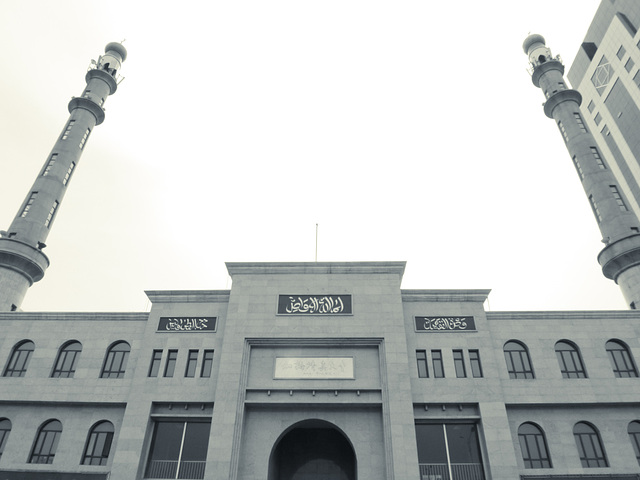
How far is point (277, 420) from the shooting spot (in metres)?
23.9

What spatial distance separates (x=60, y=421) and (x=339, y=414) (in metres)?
15.1

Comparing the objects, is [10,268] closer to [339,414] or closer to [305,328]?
[305,328]

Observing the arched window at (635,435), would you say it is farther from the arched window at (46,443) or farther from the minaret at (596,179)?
the arched window at (46,443)

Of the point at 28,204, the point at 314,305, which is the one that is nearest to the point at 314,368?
the point at 314,305

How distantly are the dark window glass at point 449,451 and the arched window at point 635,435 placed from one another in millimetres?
7815

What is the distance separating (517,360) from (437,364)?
4.60 metres

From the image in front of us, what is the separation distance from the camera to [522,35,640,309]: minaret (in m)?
32.6

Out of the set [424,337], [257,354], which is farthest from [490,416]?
[257,354]

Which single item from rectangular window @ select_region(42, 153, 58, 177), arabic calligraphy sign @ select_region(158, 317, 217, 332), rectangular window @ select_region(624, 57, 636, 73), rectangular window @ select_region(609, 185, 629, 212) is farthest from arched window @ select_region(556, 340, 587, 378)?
rectangular window @ select_region(624, 57, 636, 73)

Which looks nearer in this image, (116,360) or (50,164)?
(116,360)

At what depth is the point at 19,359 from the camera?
88.5 ft

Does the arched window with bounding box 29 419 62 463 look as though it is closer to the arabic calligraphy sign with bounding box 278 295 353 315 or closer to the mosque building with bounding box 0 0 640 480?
the mosque building with bounding box 0 0 640 480

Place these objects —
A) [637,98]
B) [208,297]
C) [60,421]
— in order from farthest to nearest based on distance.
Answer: [637,98], [208,297], [60,421]

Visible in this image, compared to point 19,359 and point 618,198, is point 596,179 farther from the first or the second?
point 19,359
